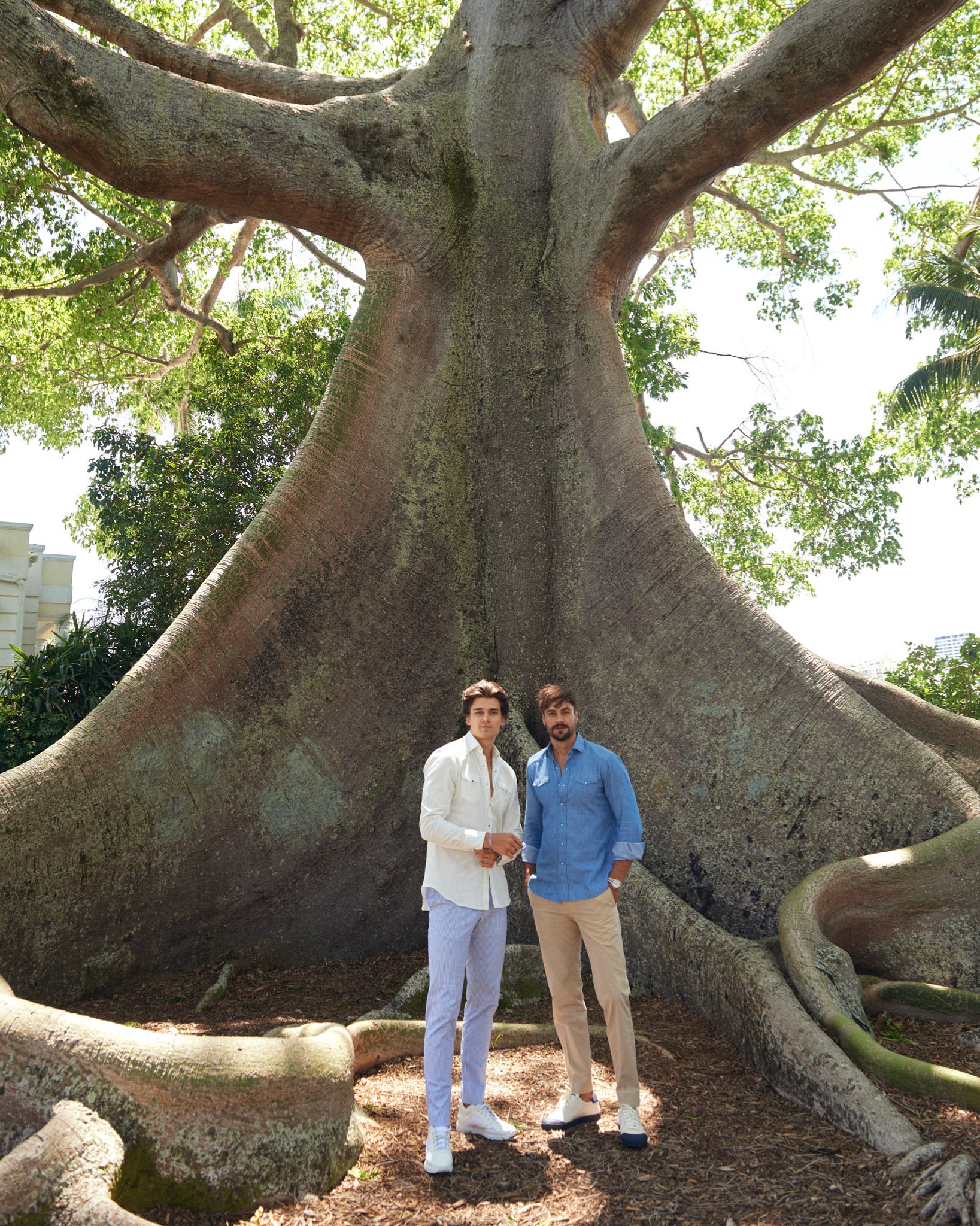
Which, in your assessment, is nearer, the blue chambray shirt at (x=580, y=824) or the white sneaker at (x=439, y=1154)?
the white sneaker at (x=439, y=1154)

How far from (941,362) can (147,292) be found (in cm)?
1362

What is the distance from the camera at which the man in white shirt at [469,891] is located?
3.44 m

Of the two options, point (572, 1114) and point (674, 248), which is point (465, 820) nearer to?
point (572, 1114)

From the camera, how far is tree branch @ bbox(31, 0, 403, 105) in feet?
22.1

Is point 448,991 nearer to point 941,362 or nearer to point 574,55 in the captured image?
point 574,55

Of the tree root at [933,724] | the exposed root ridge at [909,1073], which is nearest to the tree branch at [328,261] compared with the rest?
the tree root at [933,724]

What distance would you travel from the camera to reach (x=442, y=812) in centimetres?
355

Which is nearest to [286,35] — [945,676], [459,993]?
[459,993]

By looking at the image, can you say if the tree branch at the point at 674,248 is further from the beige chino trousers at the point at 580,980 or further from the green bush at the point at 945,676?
the beige chino trousers at the point at 580,980

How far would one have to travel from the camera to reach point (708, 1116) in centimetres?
365

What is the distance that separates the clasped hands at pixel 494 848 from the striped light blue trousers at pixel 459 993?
7.2 inches

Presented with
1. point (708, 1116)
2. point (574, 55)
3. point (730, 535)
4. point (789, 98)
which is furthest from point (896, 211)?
point (708, 1116)

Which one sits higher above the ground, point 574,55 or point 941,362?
point 941,362

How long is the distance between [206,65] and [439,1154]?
6.96 m
